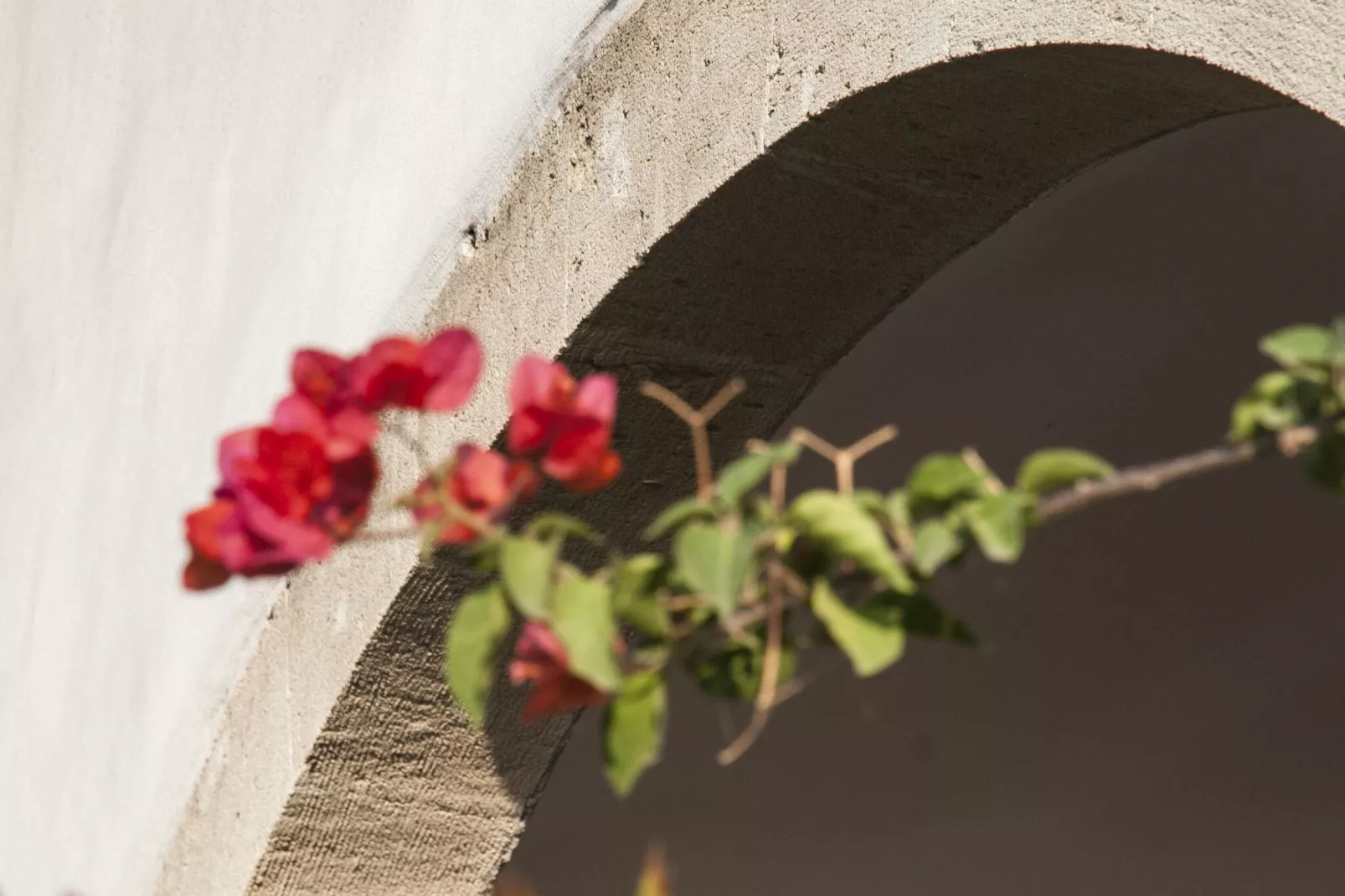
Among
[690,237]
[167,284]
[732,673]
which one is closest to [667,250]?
[690,237]

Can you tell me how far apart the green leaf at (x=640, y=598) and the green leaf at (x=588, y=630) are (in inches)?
0.8

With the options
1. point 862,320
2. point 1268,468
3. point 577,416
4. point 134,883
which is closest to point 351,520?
point 577,416

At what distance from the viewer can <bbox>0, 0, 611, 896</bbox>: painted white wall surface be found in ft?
6.10

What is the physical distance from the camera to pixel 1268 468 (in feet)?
7.82

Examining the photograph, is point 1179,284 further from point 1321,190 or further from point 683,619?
point 683,619

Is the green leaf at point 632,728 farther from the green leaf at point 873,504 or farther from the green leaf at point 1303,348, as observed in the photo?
the green leaf at point 1303,348

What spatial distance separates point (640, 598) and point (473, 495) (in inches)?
3.2

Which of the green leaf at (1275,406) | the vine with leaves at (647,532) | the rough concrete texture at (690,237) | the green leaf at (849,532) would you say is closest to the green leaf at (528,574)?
the vine with leaves at (647,532)

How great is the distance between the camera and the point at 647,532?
69 cm

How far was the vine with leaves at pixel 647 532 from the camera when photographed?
662 millimetres

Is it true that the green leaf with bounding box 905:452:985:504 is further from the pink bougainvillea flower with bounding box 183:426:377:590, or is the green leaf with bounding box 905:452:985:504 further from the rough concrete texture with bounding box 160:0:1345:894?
the rough concrete texture with bounding box 160:0:1345:894

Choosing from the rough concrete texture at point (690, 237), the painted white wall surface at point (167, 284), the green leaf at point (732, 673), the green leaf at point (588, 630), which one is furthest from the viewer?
the painted white wall surface at point (167, 284)

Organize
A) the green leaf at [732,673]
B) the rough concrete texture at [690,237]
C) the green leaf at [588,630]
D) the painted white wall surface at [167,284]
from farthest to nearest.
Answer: the painted white wall surface at [167,284] < the rough concrete texture at [690,237] < the green leaf at [732,673] < the green leaf at [588,630]

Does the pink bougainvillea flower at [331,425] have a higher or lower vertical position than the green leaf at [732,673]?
higher
